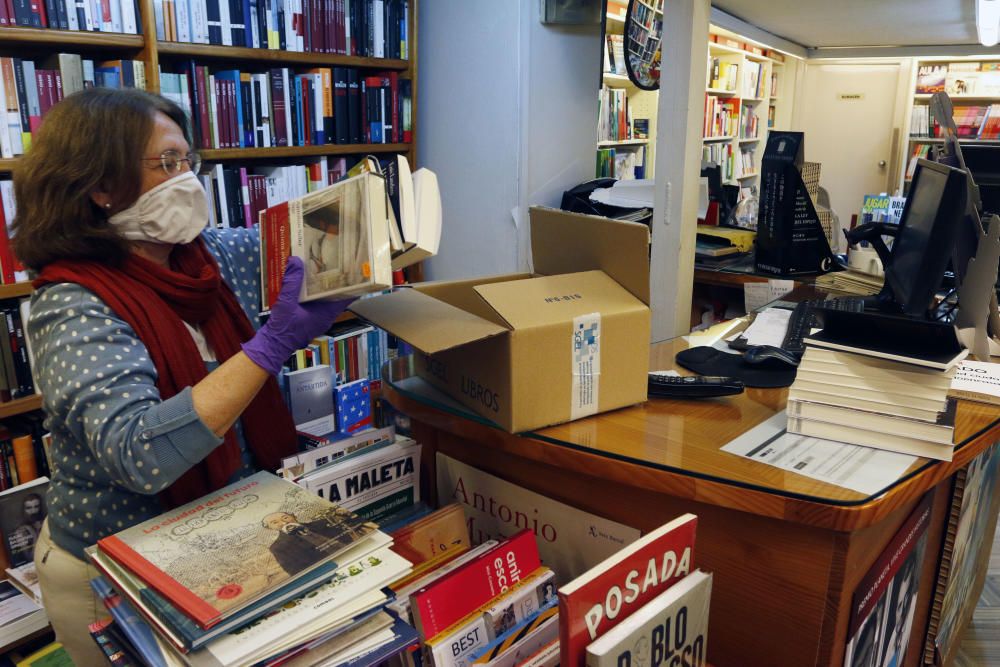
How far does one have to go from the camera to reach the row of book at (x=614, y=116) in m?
4.50

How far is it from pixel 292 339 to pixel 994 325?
5.36 feet

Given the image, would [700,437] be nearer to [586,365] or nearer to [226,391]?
[586,365]

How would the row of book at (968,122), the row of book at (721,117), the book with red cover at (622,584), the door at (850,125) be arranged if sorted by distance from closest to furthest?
the book with red cover at (622,584), the row of book at (721,117), the row of book at (968,122), the door at (850,125)

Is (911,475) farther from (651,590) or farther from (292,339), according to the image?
(292,339)

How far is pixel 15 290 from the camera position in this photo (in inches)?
84.7

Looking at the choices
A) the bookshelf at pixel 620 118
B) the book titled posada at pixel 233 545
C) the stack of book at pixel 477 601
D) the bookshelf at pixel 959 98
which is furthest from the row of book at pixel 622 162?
the book titled posada at pixel 233 545

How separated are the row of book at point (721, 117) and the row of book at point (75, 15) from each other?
4308 millimetres

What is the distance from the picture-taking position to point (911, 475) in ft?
3.59

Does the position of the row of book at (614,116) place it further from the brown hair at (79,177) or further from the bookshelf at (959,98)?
the brown hair at (79,177)

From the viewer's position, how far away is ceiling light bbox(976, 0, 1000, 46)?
3.37 m

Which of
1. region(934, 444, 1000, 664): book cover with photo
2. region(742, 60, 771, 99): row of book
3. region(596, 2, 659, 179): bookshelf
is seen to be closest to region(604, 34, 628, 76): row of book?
region(596, 2, 659, 179): bookshelf

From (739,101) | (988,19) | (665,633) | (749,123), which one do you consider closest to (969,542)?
(665,633)

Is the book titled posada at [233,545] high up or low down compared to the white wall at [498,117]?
down

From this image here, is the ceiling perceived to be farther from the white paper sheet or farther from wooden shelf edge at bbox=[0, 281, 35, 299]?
wooden shelf edge at bbox=[0, 281, 35, 299]
